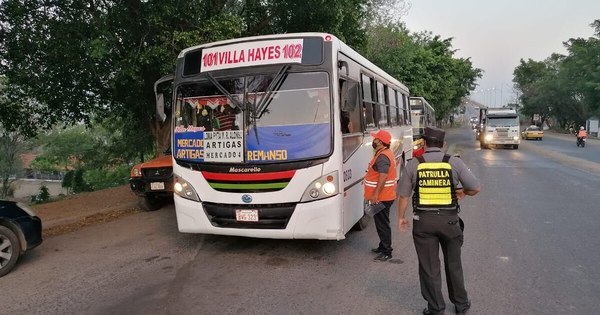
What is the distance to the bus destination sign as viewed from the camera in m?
5.54

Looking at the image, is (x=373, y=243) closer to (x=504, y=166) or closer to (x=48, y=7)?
(x=48, y=7)

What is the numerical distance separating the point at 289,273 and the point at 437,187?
7.40 feet

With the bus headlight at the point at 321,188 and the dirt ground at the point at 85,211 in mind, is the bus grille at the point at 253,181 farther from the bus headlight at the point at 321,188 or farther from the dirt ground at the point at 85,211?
the dirt ground at the point at 85,211

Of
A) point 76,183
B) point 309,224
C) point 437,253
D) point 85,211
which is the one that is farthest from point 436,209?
point 76,183

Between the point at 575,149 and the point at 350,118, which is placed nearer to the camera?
the point at 350,118

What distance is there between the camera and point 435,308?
12.4ft

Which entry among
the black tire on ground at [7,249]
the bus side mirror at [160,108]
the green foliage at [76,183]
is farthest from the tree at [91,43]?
the green foliage at [76,183]

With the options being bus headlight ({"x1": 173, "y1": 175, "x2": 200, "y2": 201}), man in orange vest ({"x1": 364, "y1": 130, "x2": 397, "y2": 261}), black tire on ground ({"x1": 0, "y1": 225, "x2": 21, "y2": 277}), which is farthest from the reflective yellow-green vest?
black tire on ground ({"x1": 0, "y1": 225, "x2": 21, "y2": 277})

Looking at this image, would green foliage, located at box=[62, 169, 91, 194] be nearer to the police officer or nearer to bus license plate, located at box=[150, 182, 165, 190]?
bus license plate, located at box=[150, 182, 165, 190]

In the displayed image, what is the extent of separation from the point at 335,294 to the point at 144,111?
11.1 m

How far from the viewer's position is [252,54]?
563 cm

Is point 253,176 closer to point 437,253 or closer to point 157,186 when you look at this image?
point 437,253

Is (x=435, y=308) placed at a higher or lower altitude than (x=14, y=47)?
lower

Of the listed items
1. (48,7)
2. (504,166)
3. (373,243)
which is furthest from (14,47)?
(504,166)
